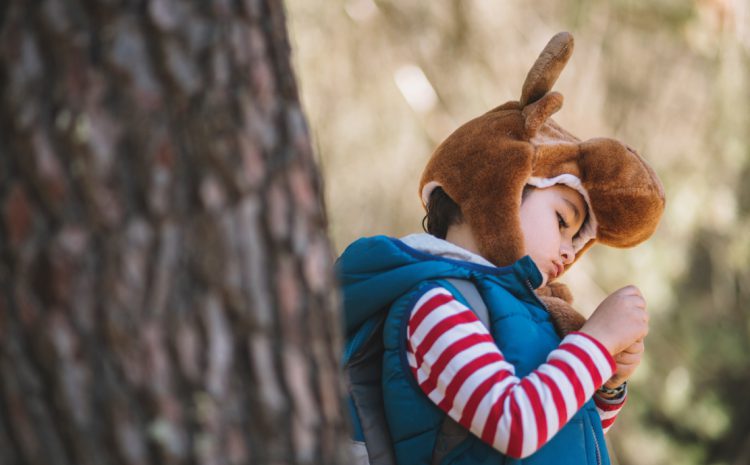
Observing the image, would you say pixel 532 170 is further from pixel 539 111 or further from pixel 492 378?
pixel 492 378

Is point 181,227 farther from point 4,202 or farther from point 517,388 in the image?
point 517,388

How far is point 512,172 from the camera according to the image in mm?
2014

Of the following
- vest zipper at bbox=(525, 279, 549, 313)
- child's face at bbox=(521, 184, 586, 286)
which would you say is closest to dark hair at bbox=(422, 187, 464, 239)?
child's face at bbox=(521, 184, 586, 286)

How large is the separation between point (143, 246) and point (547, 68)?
123 centimetres

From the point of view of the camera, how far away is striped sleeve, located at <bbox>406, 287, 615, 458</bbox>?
168cm

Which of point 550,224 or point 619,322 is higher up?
point 550,224

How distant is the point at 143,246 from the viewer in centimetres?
113

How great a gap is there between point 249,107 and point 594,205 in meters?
1.17

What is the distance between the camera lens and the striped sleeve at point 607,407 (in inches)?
84.0

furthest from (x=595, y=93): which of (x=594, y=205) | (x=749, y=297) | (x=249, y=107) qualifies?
(x=249, y=107)

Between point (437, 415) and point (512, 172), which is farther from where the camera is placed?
point (512, 172)

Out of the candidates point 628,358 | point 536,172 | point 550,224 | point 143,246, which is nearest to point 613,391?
point 628,358

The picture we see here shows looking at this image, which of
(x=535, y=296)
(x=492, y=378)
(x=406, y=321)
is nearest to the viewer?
(x=492, y=378)

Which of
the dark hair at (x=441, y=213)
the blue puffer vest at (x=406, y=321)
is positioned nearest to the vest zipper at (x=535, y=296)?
the blue puffer vest at (x=406, y=321)
